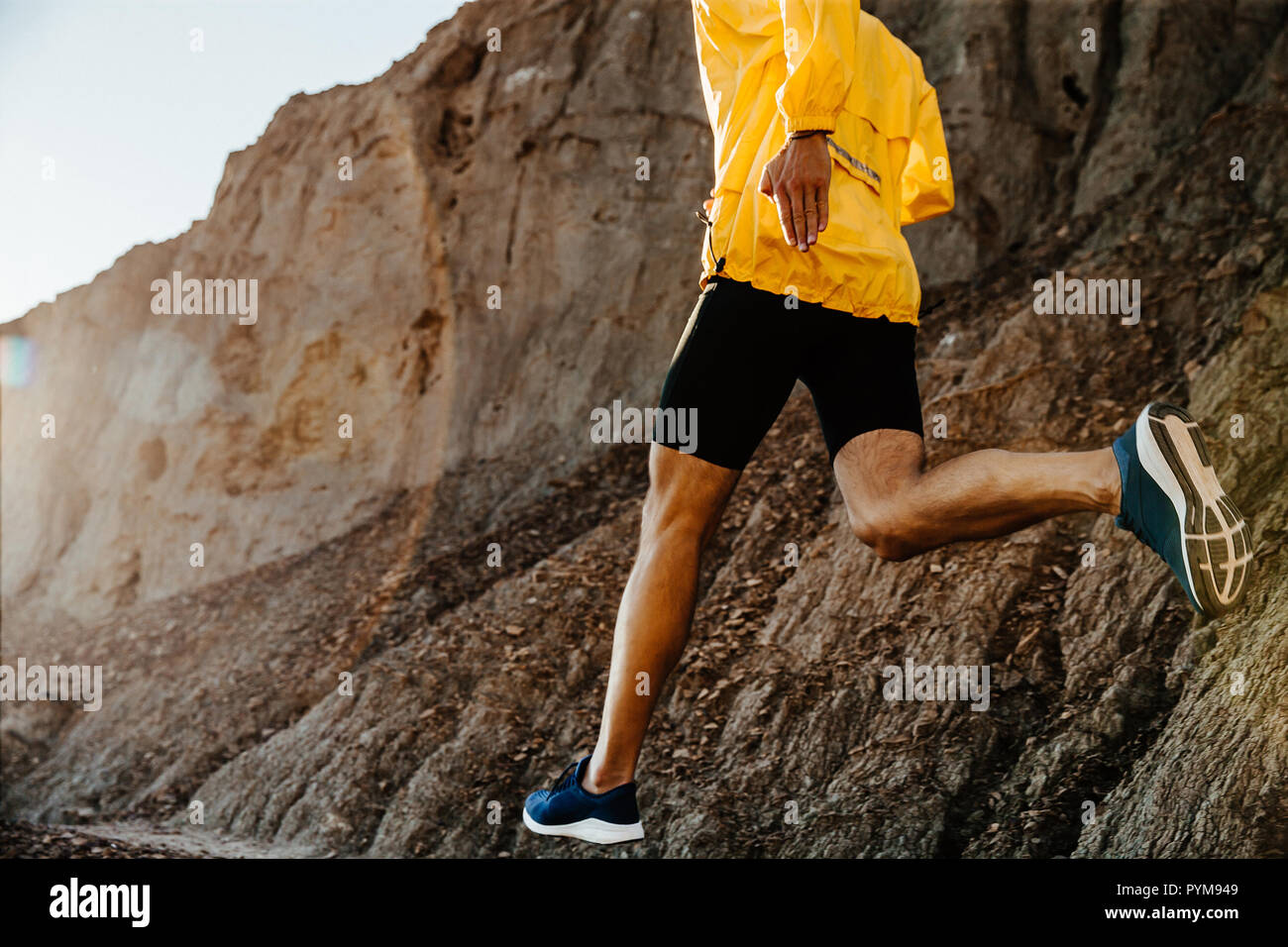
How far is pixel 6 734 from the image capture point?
798cm

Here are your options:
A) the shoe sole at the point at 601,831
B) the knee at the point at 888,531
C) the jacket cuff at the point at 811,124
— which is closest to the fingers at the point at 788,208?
the jacket cuff at the point at 811,124

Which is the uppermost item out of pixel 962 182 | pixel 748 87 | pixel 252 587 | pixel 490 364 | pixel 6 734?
pixel 962 182

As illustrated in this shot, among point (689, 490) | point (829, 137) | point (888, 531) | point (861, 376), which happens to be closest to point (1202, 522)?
point (888, 531)

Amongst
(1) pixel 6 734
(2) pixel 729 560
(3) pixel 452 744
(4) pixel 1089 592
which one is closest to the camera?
(4) pixel 1089 592

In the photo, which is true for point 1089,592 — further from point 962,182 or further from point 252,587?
point 252,587

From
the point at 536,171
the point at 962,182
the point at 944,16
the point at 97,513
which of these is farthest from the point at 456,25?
the point at 97,513

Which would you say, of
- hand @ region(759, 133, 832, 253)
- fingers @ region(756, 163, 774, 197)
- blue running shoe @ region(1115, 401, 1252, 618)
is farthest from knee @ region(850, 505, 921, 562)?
fingers @ region(756, 163, 774, 197)

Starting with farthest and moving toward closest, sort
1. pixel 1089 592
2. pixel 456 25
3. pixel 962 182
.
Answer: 1. pixel 456 25
2. pixel 962 182
3. pixel 1089 592

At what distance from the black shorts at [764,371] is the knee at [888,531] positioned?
22cm

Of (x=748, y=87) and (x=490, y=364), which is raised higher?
(x=748, y=87)

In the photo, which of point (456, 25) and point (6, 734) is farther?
point (456, 25)

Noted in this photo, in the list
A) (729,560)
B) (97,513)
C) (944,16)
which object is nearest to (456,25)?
(944,16)

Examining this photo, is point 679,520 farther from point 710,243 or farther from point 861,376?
point 710,243

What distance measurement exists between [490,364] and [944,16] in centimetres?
527
